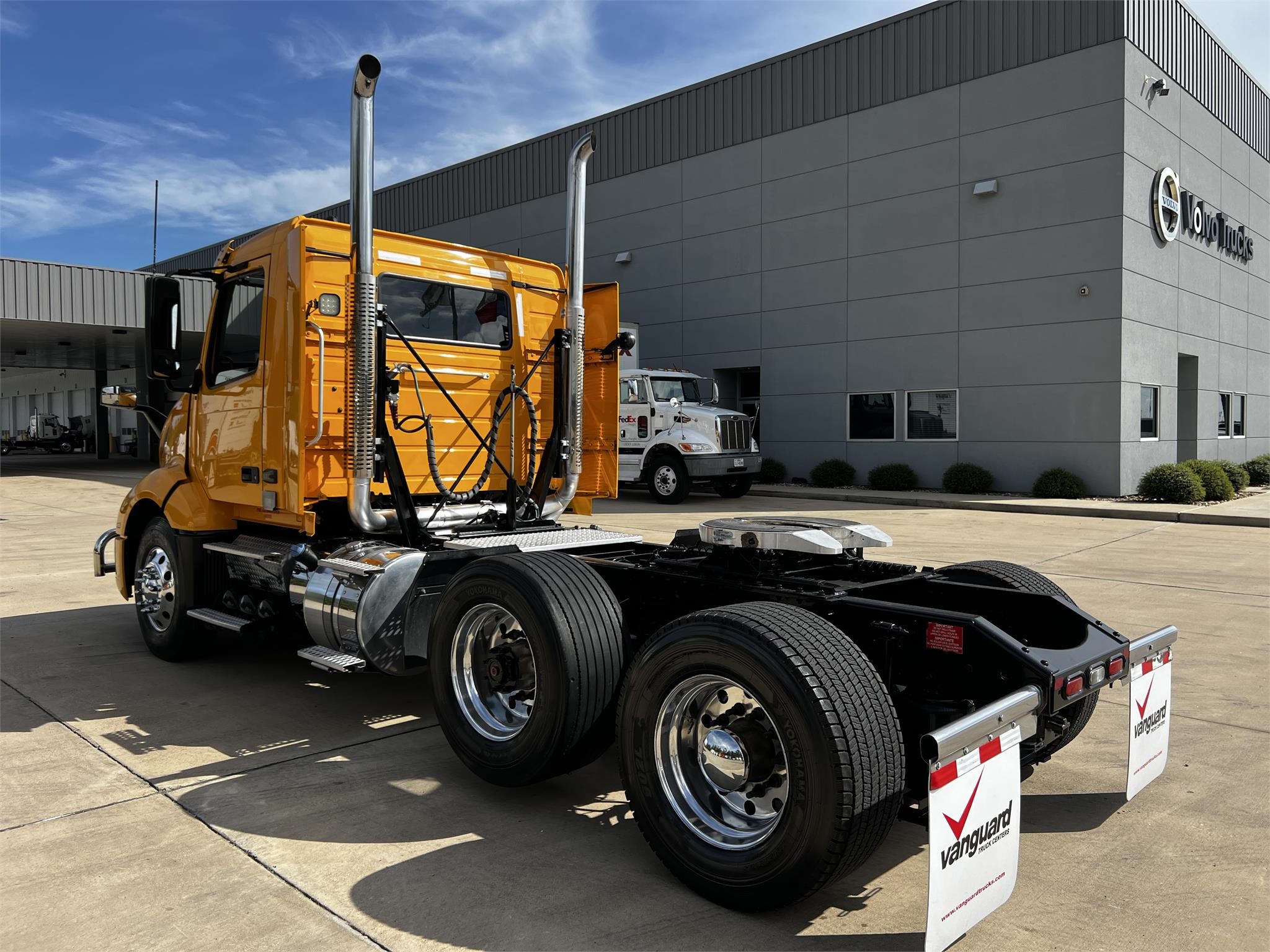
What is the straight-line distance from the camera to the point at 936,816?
2.55m

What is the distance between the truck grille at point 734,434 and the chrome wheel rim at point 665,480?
43.1 inches

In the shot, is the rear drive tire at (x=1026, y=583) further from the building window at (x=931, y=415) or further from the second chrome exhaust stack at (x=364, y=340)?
the building window at (x=931, y=415)

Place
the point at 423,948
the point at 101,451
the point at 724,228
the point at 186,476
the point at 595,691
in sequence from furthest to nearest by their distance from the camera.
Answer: the point at 101,451, the point at 724,228, the point at 186,476, the point at 595,691, the point at 423,948

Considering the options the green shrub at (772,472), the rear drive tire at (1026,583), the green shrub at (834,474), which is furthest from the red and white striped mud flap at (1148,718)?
the green shrub at (772,472)

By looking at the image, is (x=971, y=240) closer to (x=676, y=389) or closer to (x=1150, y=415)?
(x=1150, y=415)

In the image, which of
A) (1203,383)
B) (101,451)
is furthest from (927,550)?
(101,451)

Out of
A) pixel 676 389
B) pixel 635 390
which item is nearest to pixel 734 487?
pixel 676 389

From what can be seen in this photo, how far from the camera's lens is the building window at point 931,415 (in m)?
20.8

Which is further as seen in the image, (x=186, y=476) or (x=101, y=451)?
(x=101, y=451)

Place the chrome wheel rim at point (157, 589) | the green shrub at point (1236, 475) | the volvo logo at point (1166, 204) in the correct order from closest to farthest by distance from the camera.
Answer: the chrome wheel rim at point (157, 589) → the volvo logo at point (1166, 204) → the green shrub at point (1236, 475)

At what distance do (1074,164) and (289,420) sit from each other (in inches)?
733

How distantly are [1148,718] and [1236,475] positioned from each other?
802 inches

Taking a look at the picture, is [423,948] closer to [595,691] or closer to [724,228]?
[595,691]

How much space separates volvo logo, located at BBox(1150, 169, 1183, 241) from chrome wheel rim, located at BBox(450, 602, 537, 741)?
20018 millimetres
